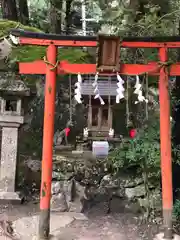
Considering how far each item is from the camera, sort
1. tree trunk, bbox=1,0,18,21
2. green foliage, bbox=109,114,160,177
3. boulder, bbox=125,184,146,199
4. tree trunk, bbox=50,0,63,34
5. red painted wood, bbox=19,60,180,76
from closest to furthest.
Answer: red painted wood, bbox=19,60,180,76 → green foliage, bbox=109,114,160,177 → boulder, bbox=125,184,146,199 → tree trunk, bbox=1,0,18,21 → tree trunk, bbox=50,0,63,34

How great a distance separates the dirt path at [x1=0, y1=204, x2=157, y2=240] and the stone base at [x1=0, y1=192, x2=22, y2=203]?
126mm

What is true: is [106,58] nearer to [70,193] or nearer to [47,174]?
[47,174]

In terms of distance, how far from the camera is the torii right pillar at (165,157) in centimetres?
509

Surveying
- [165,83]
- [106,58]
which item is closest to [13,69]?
[106,58]

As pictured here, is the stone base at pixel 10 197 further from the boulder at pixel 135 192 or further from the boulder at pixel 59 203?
the boulder at pixel 135 192

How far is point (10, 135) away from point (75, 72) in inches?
104

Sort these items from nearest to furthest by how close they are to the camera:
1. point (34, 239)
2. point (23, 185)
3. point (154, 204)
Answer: point (34, 239), point (154, 204), point (23, 185)

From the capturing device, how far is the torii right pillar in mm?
5086

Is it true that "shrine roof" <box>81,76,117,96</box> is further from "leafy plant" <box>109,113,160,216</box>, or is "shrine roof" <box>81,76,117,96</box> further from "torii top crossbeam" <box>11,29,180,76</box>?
"torii top crossbeam" <box>11,29,180,76</box>

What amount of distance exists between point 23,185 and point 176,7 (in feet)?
18.6

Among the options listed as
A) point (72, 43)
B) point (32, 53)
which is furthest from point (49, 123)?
point (32, 53)

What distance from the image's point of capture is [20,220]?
20.7 feet

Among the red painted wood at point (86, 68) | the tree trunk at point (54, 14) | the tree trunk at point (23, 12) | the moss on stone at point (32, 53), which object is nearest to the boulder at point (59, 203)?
A: the red painted wood at point (86, 68)

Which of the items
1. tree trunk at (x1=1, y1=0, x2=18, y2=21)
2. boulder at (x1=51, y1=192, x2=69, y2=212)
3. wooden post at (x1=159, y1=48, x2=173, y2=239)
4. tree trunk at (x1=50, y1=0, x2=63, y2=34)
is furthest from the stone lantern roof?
tree trunk at (x1=50, y1=0, x2=63, y2=34)
